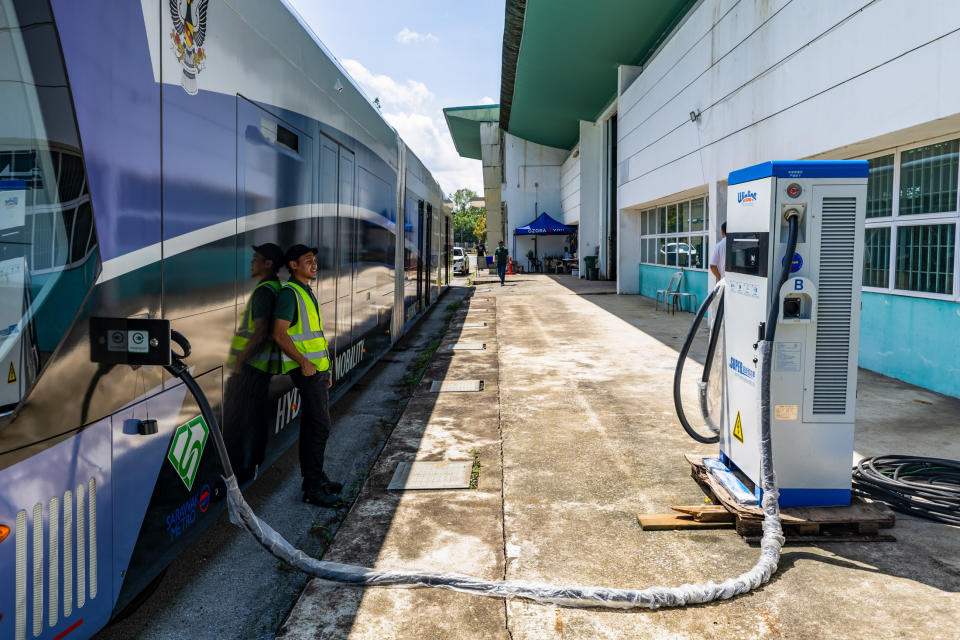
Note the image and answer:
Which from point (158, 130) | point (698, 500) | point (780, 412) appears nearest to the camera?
point (158, 130)

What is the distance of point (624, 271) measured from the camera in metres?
22.2

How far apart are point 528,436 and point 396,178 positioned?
16.3ft

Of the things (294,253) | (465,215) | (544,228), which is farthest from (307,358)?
(465,215)

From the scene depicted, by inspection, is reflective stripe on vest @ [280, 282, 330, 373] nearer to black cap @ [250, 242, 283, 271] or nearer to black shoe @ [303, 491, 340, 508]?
black cap @ [250, 242, 283, 271]

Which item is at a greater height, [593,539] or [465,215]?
[465,215]

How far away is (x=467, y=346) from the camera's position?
11.6 m

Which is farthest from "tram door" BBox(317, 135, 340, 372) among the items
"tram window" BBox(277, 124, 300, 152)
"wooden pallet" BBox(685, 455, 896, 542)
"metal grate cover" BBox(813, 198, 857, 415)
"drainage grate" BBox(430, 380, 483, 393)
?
"metal grate cover" BBox(813, 198, 857, 415)

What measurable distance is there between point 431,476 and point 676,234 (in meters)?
14.1

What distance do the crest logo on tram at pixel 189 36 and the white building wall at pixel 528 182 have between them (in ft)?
126

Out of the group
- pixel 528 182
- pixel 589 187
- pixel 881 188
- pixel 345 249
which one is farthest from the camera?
pixel 528 182

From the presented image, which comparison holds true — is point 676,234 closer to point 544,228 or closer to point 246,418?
point 246,418

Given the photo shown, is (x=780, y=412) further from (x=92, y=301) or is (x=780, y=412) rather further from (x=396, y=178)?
(x=396, y=178)

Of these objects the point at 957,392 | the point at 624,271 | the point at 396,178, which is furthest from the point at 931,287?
the point at 624,271

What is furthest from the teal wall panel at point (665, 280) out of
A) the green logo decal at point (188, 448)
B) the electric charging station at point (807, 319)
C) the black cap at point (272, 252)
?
the green logo decal at point (188, 448)
